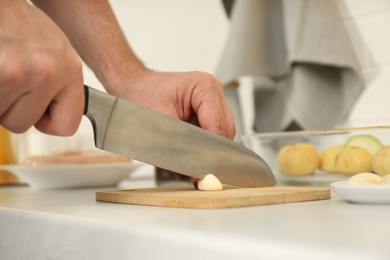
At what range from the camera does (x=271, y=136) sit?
874 mm

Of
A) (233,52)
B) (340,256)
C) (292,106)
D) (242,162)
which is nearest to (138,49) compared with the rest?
(233,52)

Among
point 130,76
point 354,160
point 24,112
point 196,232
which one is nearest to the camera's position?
point 196,232

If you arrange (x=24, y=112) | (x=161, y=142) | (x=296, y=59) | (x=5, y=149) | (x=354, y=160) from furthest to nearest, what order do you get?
1. (x=296, y=59)
2. (x=5, y=149)
3. (x=354, y=160)
4. (x=161, y=142)
5. (x=24, y=112)

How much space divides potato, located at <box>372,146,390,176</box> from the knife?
0.16 metres

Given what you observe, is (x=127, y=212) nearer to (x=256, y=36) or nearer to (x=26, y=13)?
(x=26, y=13)

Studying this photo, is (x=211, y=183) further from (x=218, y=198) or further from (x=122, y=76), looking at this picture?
(x=122, y=76)

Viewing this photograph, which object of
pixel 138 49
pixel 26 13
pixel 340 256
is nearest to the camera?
pixel 340 256

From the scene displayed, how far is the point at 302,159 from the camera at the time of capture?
837mm

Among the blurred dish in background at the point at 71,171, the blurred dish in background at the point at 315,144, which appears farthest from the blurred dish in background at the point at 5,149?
the blurred dish in background at the point at 315,144

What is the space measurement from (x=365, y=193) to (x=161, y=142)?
0.73 feet

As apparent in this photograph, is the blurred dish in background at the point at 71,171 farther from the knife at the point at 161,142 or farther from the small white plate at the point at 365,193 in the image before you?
the small white plate at the point at 365,193

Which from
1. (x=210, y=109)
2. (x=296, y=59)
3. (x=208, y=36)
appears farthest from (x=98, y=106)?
(x=208, y=36)

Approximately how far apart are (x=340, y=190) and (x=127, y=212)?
8.0 inches

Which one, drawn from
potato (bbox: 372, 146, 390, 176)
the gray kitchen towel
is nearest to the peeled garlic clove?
potato (bbox: 372, 146, 390, 176)
